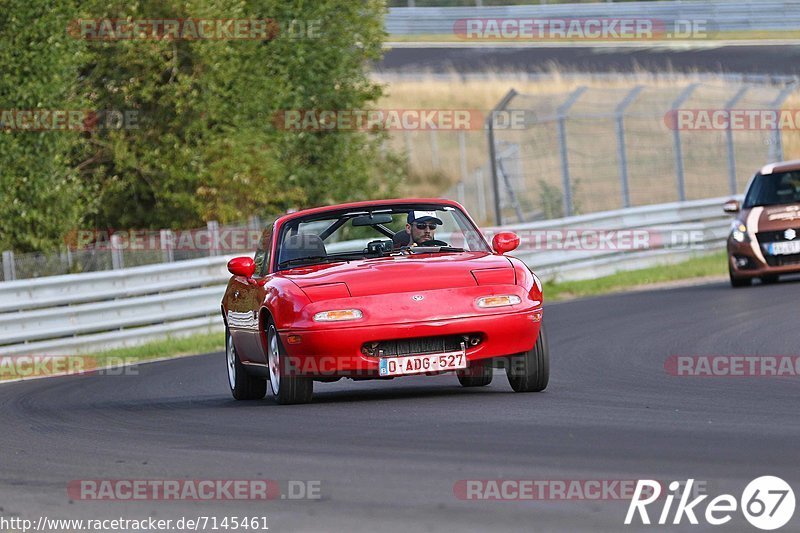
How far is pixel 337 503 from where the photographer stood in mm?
6512

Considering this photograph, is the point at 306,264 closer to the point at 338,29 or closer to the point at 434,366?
the point at 434,366

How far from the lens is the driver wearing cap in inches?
447

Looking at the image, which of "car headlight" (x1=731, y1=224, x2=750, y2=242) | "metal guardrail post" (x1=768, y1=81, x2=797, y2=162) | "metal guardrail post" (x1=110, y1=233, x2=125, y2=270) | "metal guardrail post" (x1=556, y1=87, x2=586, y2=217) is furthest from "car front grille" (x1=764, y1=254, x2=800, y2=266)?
"metal guardrail post" (x1=110, y1=233, x2=125, y2=270)

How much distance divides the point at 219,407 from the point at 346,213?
63.5 inches

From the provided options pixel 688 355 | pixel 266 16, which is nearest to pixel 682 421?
pixel 688 355

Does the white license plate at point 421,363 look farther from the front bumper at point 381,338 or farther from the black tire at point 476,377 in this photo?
the black tire at point 476,377

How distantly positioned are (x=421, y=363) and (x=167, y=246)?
39.2 feet

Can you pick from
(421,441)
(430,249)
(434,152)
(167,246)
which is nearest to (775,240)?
(167,246)

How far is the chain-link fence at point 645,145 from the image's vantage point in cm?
2692

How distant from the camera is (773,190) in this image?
834 inches

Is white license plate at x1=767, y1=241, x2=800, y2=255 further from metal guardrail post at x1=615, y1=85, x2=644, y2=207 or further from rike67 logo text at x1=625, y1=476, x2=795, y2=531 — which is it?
rike67 logo text at x1=625, y1=476, x2=795, y2=531

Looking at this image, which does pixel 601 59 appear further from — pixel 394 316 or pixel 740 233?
pixel 394 316

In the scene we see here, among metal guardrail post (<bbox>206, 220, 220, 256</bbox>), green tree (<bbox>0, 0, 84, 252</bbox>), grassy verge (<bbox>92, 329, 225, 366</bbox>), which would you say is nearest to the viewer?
grassy verge (<bbox>92, 329, 225, 366</bbox>)

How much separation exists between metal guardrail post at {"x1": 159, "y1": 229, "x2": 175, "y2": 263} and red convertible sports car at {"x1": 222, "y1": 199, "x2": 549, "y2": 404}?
10338 millimetres
